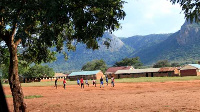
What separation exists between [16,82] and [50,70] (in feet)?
399

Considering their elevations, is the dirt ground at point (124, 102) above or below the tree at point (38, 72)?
below

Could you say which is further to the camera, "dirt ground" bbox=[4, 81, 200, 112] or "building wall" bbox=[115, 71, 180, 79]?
"building wall" bbox=[115, 71, 180, 79]

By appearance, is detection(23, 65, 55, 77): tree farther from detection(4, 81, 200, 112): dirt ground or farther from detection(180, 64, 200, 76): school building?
detection(4, 81, 200, 112): dirt ground

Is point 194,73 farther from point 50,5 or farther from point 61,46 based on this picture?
point 50,5

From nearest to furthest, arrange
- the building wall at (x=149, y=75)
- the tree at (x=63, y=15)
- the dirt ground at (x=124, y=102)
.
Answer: the tree at (x=63, y=15) < the dirt ground at (x=124, y=102) < the building wall at (x=149, y=75)

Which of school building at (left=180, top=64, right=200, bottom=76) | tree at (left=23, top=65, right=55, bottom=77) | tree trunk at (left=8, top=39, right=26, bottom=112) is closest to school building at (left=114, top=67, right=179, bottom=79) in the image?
school building at (left=180, top=64, right=200, bottom=76)

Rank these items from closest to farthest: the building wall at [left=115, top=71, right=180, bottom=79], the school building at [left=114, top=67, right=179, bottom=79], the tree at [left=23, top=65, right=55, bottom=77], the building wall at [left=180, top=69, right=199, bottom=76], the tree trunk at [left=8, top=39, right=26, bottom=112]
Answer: the tree trunk at [left=8, top=39, right=26, bottom=112] → the building wall at [left=180, top=69, right=199, bottom=76] → the school building at [left=114, top=67, right=179, bottom=79] → the building wall at [left=115, top=71, right=180, bottom=79] → the tree at [left=23, top=65, right=55, bottom=77]

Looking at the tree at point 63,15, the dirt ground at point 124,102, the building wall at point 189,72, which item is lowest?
the dirt ground at point 124,102

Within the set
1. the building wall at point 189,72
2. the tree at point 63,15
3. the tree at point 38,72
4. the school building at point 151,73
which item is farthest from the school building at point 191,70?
the tree at point 63,15

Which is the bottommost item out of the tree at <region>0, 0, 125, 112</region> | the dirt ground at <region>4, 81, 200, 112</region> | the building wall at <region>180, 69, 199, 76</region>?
the dirt ground at <region>4, 81, 200, 112</region>

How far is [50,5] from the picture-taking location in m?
8.55

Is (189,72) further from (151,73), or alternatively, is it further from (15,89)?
(15,89)

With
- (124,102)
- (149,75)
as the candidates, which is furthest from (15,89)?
(149,75)

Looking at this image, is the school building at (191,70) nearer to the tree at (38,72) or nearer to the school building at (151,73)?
the school building at (151,73)
